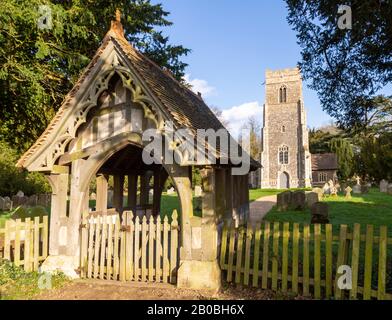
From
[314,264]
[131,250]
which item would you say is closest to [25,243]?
[131,250]

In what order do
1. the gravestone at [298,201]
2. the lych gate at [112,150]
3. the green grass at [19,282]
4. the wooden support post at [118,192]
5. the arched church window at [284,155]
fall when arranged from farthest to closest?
1. the arched church window at [284,155]
2. the gravestone at [298,201]
3. the wooden support post at [118,192]
4. the lych gate at [112,150]
5. the green grass at [19,282]

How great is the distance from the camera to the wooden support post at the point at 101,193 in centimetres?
941

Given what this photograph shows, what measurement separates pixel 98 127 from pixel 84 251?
2.78 m

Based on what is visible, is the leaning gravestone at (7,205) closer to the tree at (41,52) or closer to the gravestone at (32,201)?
the gravestone at (32,201)

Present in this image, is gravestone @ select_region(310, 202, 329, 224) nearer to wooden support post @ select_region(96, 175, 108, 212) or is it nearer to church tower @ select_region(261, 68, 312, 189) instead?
wooden support post @ select_region(96, 175, 108, 212)

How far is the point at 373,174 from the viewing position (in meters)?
34.6

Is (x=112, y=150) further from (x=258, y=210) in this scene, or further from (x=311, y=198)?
(x=311, y=198)

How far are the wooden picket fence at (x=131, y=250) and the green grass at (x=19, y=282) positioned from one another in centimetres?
65

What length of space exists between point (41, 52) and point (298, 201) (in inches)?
603

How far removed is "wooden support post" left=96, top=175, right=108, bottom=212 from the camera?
9.41 meters

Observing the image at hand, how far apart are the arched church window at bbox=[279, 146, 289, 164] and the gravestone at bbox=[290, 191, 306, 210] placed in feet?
124

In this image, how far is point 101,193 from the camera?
9.62m

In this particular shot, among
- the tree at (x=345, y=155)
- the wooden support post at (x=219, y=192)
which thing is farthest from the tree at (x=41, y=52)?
the tree at (x=345, y=155)

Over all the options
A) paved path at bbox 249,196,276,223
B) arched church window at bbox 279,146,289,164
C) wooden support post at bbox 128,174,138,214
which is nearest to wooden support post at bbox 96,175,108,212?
wooden support post at bbox 128,174,138,214
